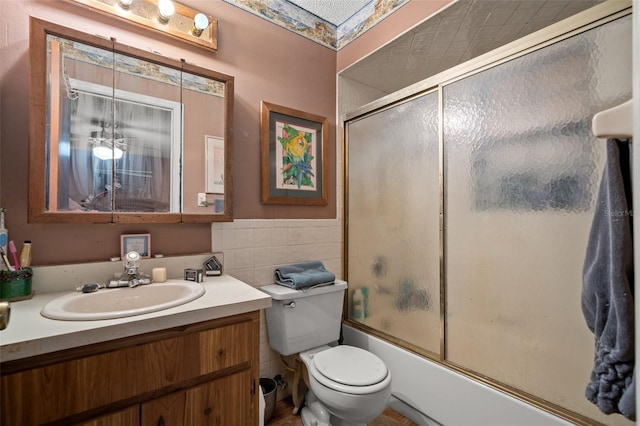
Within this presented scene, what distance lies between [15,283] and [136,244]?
393mm

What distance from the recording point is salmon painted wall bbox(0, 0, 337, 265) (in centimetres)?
110

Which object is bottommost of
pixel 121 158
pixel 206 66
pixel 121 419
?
pixel 121 419

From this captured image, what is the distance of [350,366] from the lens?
1.36 metres

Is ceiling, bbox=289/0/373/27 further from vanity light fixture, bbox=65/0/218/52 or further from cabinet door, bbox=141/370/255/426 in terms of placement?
cabinet door, bbox=141/370/255/426

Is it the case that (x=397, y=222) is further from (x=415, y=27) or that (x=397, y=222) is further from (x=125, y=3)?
(x=125, y=3)

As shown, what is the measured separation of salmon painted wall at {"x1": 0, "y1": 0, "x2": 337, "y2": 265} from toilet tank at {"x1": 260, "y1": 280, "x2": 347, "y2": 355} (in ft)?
1.56

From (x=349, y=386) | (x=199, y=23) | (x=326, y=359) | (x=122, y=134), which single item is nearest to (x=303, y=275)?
(x=326, y=359)

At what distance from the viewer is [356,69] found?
6.57ft

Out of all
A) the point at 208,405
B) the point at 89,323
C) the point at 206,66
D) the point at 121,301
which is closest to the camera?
the point at 89,323

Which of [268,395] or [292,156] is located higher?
[292,156]

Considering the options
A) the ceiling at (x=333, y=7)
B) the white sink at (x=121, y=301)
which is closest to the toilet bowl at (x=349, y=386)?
the white sink at (x=121, y=301)

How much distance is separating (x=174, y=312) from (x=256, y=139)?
1.08m

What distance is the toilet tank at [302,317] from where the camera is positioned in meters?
1.53

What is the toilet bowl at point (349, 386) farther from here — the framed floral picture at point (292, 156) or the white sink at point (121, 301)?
the framed floral picture at point (292, 156)
